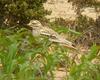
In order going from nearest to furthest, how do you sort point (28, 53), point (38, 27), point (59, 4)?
point (28, 53)
point (38, 27)
point (59, 4)

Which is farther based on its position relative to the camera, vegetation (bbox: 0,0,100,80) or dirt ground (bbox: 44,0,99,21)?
dirt ground (bbox: 44,0,99,21)

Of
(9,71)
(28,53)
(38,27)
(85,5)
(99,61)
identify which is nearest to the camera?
(9,71)

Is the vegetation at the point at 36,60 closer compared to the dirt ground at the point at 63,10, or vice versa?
the vegetation at the point at 36,60

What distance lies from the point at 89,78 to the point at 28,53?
0.50 meters

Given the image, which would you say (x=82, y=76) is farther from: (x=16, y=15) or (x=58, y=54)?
(x=16, y=15)

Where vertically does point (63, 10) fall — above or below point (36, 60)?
below

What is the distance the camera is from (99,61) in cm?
414

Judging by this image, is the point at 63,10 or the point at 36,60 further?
the point at 63,10

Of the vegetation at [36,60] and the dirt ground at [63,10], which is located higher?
the vegetation at [36,60]

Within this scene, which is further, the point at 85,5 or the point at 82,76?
the point at 85,5

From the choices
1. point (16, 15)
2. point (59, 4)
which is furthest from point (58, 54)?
point (59, 4)

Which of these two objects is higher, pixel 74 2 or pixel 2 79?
pixel 2 79

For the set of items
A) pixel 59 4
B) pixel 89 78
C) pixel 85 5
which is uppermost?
pixel 89 78

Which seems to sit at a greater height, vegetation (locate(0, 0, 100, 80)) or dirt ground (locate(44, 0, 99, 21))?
vegetation (locate(0, 0, 100, 80))
